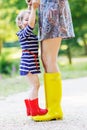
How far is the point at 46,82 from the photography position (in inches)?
155

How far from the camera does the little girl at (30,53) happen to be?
3.87 metres

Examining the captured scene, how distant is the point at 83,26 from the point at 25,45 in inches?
416

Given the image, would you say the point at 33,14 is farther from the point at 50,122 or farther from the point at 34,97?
the point at 50,122

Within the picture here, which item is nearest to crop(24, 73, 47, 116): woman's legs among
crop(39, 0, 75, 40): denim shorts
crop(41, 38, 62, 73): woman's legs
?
crop(41, 38, 62, 73): woman's legs

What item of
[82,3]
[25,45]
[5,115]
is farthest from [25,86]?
[82,3]

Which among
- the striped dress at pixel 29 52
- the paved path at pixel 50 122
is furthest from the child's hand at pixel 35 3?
the paved path at pixel 50 122

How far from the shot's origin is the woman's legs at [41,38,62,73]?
3883 millimetres

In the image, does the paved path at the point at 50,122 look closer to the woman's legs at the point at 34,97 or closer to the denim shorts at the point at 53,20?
the woman's legs at the point at 34,97

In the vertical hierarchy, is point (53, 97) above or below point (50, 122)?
above

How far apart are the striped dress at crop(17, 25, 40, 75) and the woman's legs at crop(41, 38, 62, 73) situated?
0.07 meters

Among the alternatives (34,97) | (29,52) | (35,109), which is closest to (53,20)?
(29,52)

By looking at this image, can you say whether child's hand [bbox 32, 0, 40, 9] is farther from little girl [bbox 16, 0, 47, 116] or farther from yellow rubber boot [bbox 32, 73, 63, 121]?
yellow rubber boot [bbox 32, 73, 63, 121]

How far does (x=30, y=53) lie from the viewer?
389cm

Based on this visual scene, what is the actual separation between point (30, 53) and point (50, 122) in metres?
0.61
